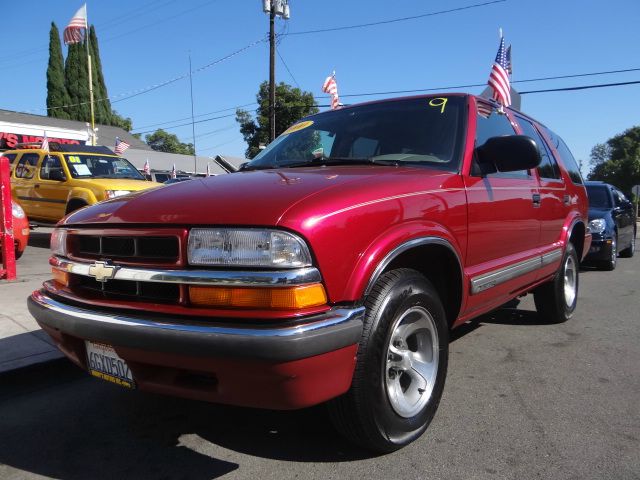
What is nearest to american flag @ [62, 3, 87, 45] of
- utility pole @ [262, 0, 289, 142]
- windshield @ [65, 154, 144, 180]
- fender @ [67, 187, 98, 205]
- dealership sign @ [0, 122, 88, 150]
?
dealership sign @ [0, 122, 88, 150]

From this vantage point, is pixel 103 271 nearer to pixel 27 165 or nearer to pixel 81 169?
pixel 81 169

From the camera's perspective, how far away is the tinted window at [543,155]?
14.7 feet

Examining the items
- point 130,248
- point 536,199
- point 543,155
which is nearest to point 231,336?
point 130,248

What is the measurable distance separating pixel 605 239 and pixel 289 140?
7129mm

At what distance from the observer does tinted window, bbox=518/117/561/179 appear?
4469mm

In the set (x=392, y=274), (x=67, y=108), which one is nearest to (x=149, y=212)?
(x=392, y=274)

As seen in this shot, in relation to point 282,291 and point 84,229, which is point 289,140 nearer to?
point 84,229

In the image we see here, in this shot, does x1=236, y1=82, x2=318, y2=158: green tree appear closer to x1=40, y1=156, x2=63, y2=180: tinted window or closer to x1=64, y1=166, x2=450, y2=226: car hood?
x1=40, y1=156, x2=63, y2=180: tinted window

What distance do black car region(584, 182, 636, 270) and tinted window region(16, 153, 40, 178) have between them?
10.9 meters

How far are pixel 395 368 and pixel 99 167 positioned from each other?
9659 mm

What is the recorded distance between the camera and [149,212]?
2297mm

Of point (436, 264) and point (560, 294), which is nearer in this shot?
point (436, 264)

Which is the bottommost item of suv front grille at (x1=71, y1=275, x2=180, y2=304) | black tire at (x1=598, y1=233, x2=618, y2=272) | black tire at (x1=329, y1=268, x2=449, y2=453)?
black tire at (x1=598, y1=233, x2=618, y2=272)

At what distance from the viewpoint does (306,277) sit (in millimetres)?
1986
